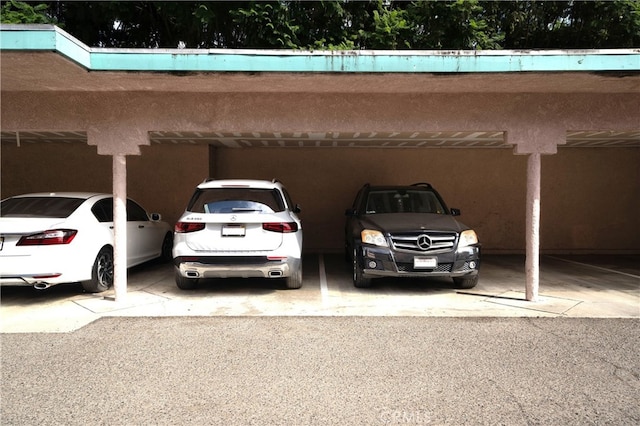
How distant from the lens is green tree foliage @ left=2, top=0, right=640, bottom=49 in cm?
1480

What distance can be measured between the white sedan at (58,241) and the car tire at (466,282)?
5669mm

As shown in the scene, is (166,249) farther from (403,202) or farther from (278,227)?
(403,202)

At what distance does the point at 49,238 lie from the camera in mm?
6000

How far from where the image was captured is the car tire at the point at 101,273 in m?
6.79

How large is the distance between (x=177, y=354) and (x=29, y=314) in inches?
108

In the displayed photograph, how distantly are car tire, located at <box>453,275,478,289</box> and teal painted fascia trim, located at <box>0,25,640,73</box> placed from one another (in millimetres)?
3368

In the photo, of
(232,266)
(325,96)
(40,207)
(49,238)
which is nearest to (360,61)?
(325,96)

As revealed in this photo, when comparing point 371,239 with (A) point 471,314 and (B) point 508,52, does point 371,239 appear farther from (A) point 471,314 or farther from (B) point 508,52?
(B) point 508,52

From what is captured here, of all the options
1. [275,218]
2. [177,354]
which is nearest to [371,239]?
[275,218]

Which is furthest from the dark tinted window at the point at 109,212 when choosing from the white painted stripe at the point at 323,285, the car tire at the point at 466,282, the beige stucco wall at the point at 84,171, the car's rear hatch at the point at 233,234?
the car tire at the point at 466,282

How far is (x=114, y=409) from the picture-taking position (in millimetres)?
3354

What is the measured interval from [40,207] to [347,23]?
13.3 m

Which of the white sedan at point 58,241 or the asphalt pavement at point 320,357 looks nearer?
A: the asphalt pavement at point 320,357

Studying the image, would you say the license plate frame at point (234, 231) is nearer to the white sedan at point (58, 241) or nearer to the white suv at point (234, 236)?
the white suv at point (234, 236)
